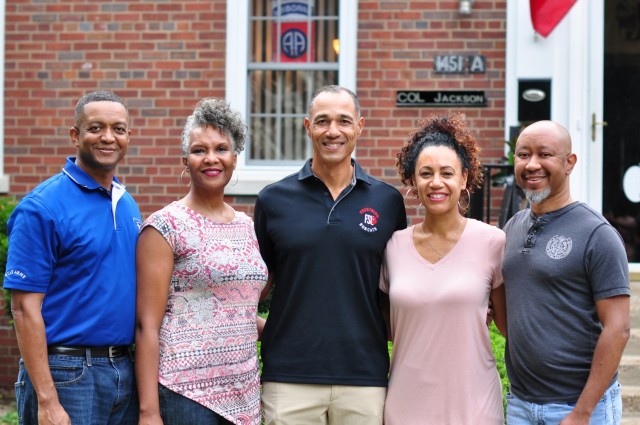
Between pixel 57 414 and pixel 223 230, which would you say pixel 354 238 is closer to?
pixel 223 230

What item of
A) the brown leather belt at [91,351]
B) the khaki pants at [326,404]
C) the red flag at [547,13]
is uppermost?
the red flag at [547,13]

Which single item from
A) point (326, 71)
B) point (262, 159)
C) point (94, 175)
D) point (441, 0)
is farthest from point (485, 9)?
point (94, 175)

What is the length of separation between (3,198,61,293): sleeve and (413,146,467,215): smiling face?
4.86 ft

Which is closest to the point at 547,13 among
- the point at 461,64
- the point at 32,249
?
the point at 461,64

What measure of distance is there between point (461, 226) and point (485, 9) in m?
4.07

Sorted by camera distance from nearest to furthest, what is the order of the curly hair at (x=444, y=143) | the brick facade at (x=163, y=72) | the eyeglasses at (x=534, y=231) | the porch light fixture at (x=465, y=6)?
the eyeglasses at (x=534, y=231), the curly hair at (x=444, y=143), the porch light fixture at (x=465, y=6), the brick facade at (x=163, y=72)

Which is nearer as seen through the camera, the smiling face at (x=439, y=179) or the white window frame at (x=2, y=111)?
the smiling face at (x=439, y=179)

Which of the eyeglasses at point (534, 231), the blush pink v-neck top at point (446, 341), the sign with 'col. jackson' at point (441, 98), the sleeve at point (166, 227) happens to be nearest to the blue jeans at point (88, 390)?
the sleeve at point (166, 227)

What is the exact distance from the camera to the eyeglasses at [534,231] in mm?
3494

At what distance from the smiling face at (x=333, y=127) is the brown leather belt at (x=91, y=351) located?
119 centimetres

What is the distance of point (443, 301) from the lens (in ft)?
11.6

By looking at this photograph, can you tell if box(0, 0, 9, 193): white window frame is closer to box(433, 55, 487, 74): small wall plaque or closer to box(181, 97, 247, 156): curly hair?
box(433, 55, 487, 74): small wall plaque

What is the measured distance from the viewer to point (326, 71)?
303 inches

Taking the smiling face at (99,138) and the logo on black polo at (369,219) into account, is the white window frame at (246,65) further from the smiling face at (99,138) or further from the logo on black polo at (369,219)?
the smiling face at (99,138)
